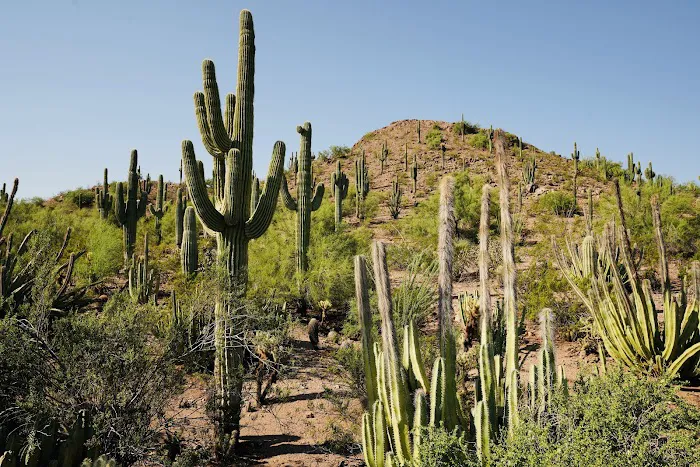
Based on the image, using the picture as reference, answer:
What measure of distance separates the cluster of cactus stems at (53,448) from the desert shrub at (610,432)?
3909 millimetres

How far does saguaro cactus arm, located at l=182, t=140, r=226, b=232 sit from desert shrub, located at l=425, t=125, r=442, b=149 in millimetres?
43665

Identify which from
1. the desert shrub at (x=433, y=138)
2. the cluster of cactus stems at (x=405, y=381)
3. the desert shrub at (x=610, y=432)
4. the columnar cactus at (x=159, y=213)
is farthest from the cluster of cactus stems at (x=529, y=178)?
the cluster of cactus stems at (x=405, y=381)

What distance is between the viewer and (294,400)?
9.64 meters

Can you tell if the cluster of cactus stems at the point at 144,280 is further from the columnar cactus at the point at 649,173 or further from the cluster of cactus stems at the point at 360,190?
the columnar cactus at the point at 649,173

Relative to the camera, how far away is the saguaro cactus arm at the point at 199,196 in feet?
28.3

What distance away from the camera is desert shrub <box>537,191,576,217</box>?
96.6ft

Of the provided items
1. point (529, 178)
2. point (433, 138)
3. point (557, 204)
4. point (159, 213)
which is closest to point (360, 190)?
point (557, 204)

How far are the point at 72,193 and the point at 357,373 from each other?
39349mm

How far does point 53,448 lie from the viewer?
213 inches

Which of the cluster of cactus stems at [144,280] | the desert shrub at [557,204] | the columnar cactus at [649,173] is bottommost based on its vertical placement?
the cluster of cactus stems at [144,280]

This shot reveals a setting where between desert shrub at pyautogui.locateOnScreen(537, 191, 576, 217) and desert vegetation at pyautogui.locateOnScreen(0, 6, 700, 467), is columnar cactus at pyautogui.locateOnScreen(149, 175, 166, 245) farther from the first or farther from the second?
desert shrub at pyautogui.locateOnScreen(537, 191, 576, 217)

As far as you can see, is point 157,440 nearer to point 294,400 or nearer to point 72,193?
point 294,400

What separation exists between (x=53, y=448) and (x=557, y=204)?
29046 mm

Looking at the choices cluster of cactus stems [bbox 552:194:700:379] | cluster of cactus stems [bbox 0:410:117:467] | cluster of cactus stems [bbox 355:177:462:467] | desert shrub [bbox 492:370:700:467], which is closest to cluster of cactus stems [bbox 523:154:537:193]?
cluster of cactus stems [bbox 552:194:700:379]
